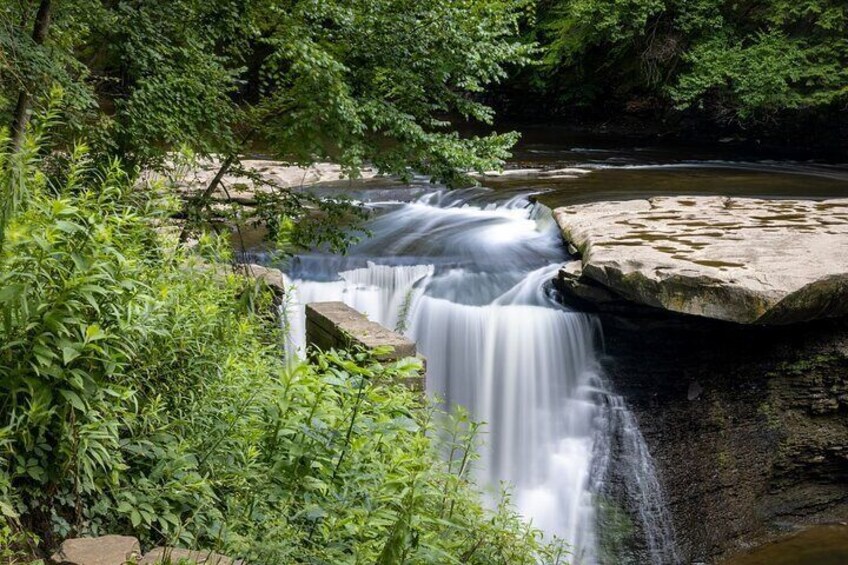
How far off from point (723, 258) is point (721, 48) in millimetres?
9909

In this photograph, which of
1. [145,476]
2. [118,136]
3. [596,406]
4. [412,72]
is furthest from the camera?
[596,406]

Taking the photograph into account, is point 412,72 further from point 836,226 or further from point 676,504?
point 836,226

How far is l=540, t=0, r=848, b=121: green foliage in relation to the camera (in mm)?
14344

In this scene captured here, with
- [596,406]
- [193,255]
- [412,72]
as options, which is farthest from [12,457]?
[596,406]

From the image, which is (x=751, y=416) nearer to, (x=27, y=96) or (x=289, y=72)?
(x=289, y=72)

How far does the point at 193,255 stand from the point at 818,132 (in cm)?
1532

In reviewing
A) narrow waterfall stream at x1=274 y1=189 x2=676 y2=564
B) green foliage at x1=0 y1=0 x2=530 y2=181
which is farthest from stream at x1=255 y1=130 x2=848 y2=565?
green foliage at x1=0 y1=0 x2=530 y2=181

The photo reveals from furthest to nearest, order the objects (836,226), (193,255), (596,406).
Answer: (836,226), (596,406), (193,255)

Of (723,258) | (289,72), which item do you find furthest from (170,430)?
(723,258)

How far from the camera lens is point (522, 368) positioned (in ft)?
25.3

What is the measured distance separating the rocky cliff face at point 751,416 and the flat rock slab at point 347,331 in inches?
113

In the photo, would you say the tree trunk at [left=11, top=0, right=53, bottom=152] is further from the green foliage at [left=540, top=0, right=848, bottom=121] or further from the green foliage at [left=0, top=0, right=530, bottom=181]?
the green foliage at [left=540, top=0, right=848, bottom=121]

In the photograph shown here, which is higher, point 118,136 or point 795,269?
point 118,136

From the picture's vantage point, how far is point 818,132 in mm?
16156
